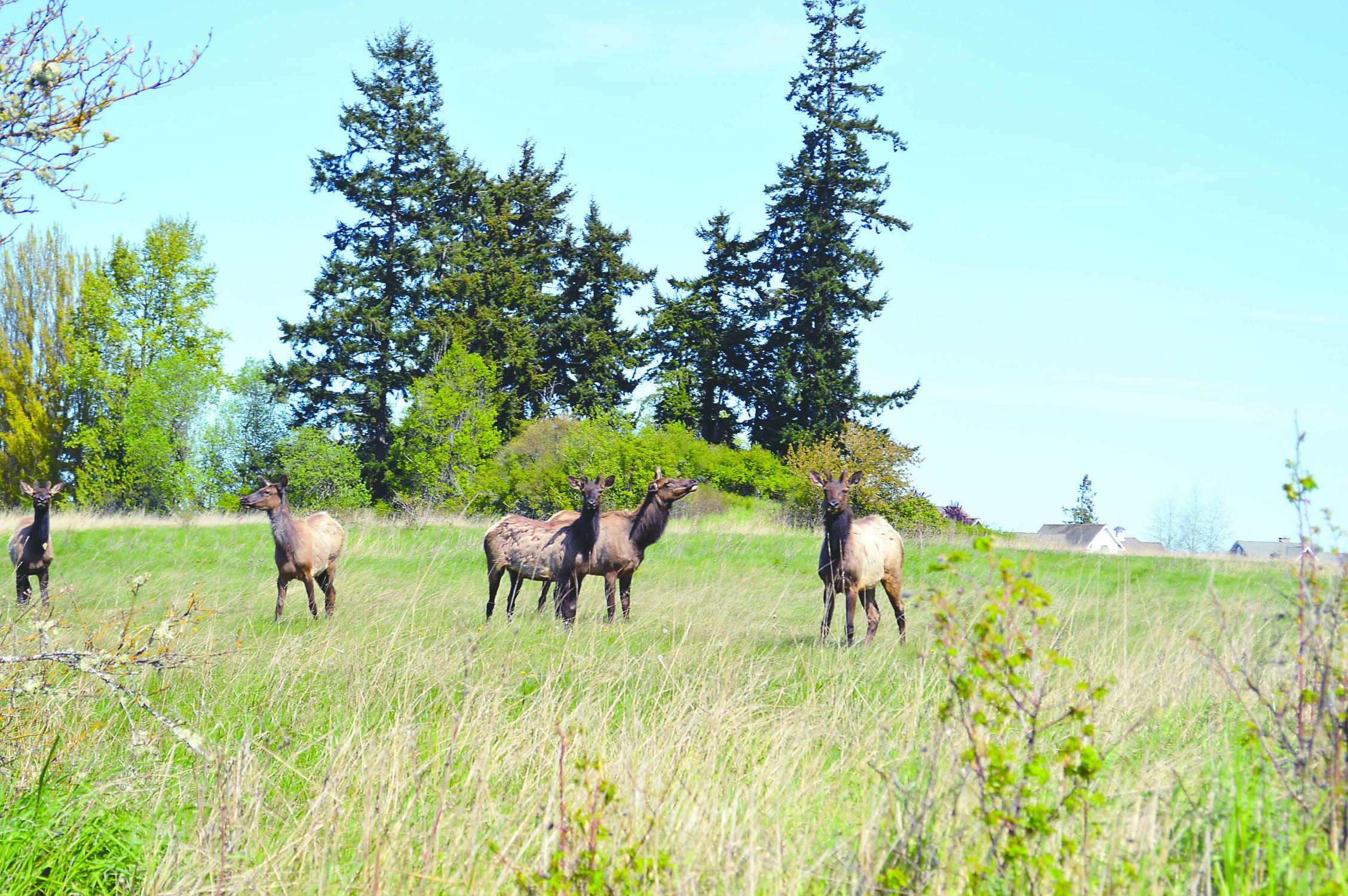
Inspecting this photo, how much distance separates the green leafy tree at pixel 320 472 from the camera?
3712 centimetres

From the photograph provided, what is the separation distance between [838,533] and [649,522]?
2.61m

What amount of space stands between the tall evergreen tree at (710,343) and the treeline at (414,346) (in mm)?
136

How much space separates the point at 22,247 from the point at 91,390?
7.12m

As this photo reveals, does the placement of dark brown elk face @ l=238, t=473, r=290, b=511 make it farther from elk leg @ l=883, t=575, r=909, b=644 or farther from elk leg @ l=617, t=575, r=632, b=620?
elk leg @ l=883, t=575, r=909, b=644

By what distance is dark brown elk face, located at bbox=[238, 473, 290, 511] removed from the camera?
11.9 meters

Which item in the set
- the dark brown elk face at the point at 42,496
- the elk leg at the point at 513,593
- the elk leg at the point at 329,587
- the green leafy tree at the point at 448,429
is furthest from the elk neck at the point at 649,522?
the green leafy tree at the point at 448,429

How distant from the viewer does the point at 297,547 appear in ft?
38.1

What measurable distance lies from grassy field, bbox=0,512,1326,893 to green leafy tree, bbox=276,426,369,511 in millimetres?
30656

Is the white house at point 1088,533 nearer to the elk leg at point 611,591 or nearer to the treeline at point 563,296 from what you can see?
the treeline at point 563,296

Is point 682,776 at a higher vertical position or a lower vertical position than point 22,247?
lower

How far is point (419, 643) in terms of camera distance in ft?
21.1

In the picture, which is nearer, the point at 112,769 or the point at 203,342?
the point at 112,769

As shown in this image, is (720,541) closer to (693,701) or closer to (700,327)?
(693,701)

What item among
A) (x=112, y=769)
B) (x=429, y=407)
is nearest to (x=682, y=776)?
(x=112, y=769)
